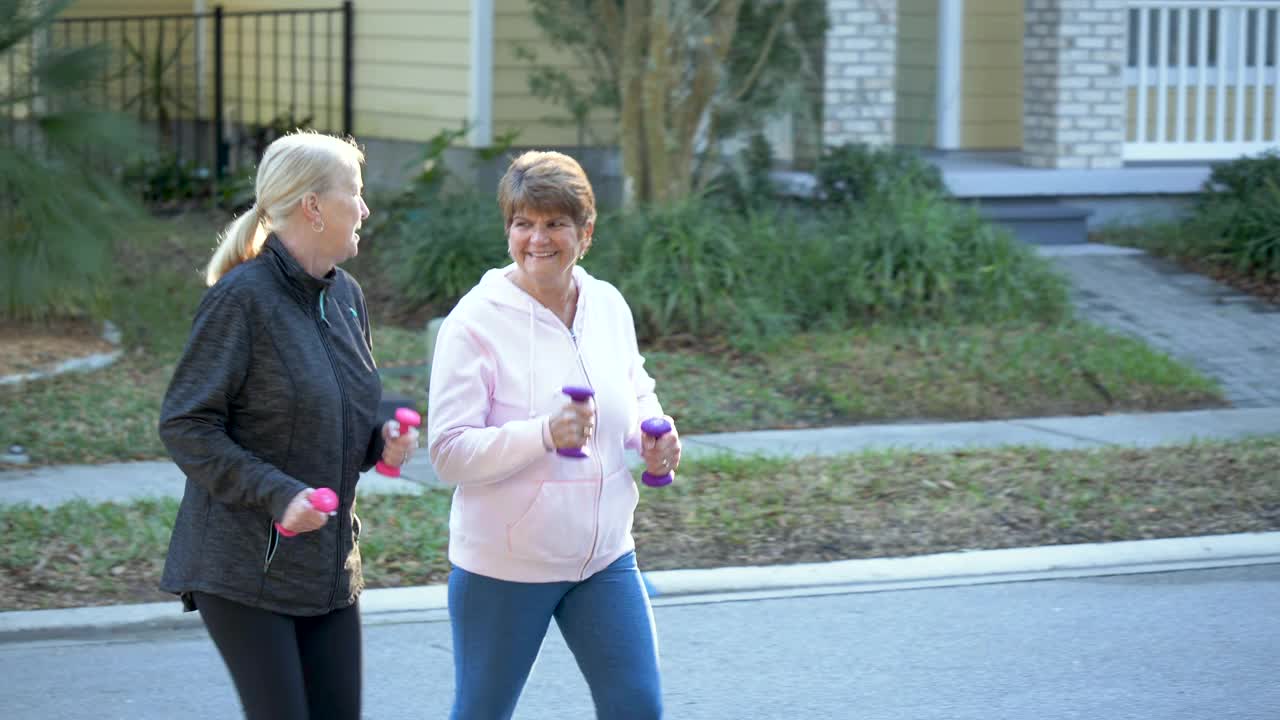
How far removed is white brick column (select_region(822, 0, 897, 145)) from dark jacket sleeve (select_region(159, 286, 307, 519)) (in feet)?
39.0

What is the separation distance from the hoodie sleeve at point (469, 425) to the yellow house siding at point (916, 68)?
13459 millimetres

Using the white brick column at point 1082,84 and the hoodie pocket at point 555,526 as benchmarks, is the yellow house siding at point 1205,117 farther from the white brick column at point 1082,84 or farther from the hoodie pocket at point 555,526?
the hoodie pocket at point 555,526

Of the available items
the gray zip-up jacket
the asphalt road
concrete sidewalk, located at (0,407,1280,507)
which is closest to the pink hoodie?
the gray zip-up jacket

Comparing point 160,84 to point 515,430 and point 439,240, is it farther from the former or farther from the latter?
point 515,430

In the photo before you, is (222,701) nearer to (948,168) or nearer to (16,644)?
(16,644)

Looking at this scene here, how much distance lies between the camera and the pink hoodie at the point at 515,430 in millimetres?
3557

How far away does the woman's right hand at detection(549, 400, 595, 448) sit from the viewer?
3.38m

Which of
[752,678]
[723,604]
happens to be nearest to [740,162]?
[723,604]

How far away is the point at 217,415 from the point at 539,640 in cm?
89

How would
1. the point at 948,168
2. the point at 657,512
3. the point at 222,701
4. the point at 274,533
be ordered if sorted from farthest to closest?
the point at 948,168 → the point at 657,512 → the point at 222,701 → the point at 274,533

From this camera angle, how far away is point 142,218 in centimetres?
930

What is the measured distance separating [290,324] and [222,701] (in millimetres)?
2339

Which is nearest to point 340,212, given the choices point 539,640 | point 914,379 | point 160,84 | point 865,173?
point 539,640

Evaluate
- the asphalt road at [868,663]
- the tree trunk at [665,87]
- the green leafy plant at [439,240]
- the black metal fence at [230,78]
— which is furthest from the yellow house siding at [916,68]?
the asphalt road at [868,663]
